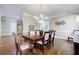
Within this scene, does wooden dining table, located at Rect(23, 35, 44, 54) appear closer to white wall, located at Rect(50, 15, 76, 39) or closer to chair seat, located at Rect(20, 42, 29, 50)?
chair seat, located at Rect(20, 42, 29, 50)

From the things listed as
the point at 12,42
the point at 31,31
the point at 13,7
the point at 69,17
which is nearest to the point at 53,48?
the point at 31,31

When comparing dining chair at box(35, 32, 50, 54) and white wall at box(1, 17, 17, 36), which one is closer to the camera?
white wall at box(1, 17, 17, 36)

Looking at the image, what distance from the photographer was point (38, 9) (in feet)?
6.89

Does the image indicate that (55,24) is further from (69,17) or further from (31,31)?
(31,31)

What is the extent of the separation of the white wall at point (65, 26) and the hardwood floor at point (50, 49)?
13 cm

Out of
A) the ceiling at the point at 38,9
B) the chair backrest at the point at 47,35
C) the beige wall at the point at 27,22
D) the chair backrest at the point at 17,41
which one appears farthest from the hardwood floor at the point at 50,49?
the ceiling at the point at 38,9

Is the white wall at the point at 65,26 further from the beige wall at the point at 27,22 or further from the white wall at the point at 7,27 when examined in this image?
the white wall at the point at 7,27

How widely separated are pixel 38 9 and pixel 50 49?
0.89 metres

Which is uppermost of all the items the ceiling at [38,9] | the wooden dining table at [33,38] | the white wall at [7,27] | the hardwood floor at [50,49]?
the ceiling at [38,9]

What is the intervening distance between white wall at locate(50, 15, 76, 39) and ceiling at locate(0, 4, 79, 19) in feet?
0.33

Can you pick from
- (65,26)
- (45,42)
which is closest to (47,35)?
(45,42)

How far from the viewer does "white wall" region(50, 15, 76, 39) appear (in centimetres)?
207

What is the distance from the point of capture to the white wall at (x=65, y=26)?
2.07 m

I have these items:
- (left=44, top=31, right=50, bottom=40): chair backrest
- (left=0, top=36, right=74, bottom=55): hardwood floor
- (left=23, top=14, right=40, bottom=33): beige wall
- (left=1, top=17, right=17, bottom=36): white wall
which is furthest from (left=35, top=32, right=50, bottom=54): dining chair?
(left=1, top=17, right=17, bottom=36): white wall
